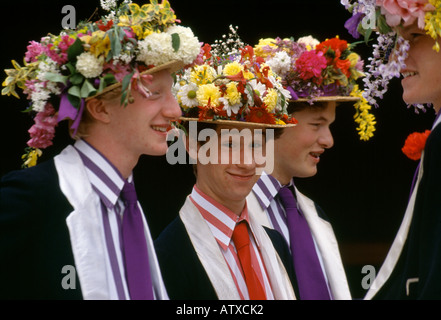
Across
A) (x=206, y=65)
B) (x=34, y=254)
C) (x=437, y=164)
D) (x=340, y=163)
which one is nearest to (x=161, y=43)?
(x=206, y=65)

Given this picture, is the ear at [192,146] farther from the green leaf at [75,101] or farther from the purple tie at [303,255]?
the green leaf at [75,101]

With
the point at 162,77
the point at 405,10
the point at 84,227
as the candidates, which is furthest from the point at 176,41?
the point at 405,10

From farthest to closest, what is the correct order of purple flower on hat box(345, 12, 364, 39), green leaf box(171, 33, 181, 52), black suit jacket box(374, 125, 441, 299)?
purple flower on hat box(345, 12, 364, 39), green leaf box(171, 33, 181, 52), black suit jacket box(374, 125, 441, 299)

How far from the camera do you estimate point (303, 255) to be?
4.11 meters

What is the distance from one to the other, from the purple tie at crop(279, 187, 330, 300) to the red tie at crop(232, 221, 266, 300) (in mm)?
444

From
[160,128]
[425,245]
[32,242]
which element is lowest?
[425,245]

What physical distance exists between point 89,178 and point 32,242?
0.35m

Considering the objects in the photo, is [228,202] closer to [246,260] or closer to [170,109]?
[246,260]

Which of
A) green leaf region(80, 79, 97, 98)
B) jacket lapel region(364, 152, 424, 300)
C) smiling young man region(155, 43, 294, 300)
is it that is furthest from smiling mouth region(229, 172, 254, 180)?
green leaf region(80, 79, 97, 98)

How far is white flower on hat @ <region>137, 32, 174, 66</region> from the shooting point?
313 centimetres

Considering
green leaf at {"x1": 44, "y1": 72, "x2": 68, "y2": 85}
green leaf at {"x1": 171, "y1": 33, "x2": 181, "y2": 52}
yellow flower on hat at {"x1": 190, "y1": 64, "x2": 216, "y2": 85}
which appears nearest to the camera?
green leaf at {"x1": 44, "y1": 72, "x2": 68, "y2": 85}

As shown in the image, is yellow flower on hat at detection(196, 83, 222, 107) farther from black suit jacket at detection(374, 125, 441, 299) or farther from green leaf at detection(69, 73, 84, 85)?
black suit jacket at detection(374, 125, 441, 299)

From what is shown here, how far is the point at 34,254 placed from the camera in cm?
286

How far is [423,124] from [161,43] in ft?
11.4
